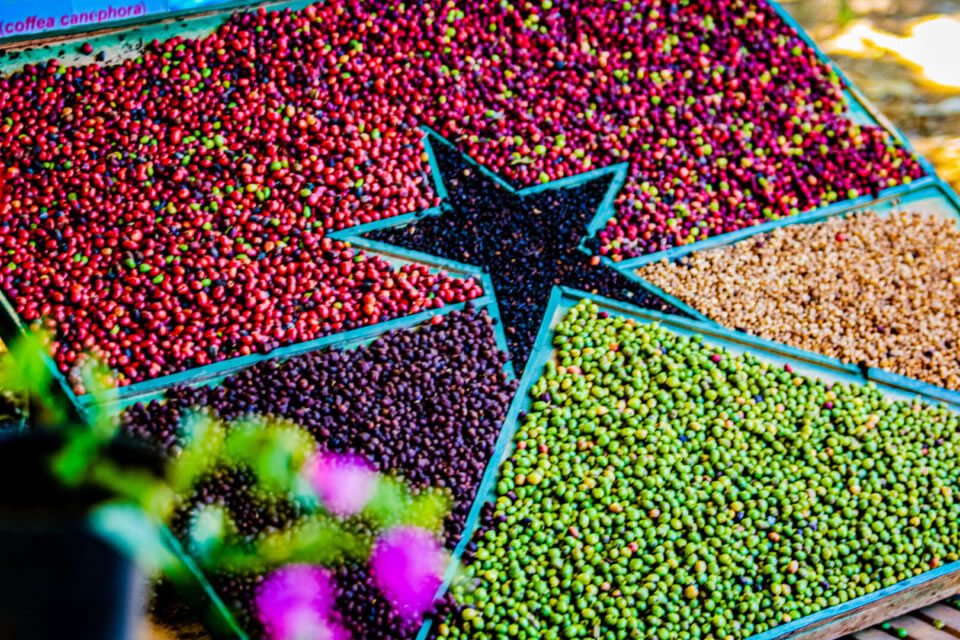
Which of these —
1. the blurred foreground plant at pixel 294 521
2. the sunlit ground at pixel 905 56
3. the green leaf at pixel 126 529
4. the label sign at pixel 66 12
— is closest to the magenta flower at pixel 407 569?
the blurred foreground plant at pixel 294 521

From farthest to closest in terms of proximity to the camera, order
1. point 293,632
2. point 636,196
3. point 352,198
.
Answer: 1. point 636,196
2. point 352,198
3. point 293,632

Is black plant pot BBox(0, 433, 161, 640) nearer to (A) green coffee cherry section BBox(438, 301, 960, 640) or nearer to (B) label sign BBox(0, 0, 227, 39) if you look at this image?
(A) green coffee cherry section BBox(438, 301, 960, 640)

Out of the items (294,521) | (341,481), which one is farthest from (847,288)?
(294,521)

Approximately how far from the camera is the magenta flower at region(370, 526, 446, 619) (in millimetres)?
2283

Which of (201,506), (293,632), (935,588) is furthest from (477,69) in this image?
(935,588)

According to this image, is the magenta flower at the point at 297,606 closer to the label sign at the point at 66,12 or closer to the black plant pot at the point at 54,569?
the black plant pot at the point at 54,569

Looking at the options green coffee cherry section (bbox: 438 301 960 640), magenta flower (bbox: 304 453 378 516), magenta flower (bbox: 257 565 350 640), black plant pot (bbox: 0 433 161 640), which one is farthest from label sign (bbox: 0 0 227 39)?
black plant pot (bbox: 0 433 161 640)

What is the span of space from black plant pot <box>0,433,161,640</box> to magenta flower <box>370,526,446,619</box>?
1.88m

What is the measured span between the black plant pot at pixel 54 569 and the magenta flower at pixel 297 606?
187 centimetres

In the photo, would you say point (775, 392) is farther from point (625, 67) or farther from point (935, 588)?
point (625, 67)

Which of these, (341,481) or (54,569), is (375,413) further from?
(54,569)

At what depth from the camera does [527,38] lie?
10.2 feet

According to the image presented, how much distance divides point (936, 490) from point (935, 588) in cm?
37

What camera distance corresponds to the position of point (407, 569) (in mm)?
2303
